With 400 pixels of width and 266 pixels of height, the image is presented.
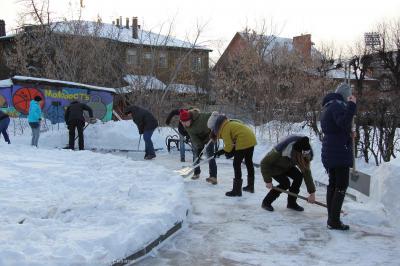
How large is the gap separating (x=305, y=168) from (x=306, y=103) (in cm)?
1049

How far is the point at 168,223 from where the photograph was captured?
5664 mm

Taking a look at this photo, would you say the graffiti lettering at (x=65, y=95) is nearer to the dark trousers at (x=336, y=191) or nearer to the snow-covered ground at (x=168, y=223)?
the snow-covered ground at (x=168, y=223)

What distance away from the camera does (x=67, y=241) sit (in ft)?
14.9

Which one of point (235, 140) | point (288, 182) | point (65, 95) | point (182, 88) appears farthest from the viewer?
point (182, 88)

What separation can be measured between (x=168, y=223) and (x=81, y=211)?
1.01 m

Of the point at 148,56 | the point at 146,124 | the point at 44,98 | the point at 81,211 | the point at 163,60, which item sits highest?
A: the point at 148,56

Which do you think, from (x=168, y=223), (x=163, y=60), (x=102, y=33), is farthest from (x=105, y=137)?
(x=102, y=33)

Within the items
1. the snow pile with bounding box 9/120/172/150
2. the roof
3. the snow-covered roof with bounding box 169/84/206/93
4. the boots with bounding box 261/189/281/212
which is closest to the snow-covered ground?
the boots with bounding box 261/189/281/212

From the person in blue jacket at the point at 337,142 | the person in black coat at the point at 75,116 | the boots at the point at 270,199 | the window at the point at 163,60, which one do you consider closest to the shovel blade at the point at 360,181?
the boots at the point at 270,199

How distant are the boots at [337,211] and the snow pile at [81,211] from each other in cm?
173

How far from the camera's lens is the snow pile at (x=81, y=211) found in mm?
4277

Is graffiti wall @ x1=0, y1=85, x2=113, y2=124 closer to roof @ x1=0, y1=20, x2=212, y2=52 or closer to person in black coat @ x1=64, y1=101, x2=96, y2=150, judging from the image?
person in black coat @ x1=64, y1=101, x2=96, y2=150

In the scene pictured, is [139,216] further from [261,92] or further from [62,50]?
[62,50]

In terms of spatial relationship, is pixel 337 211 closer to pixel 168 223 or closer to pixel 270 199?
pixel 270 199
